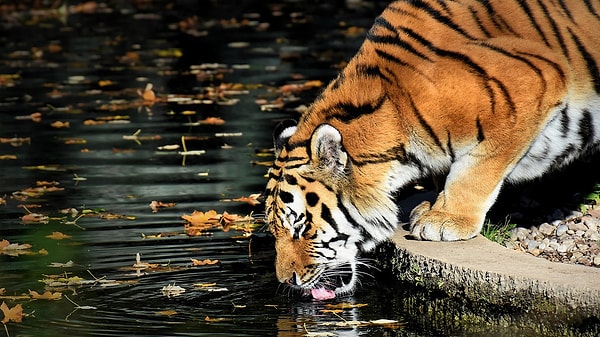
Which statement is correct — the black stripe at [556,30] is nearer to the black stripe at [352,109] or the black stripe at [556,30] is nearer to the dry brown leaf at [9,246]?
the black stripe at [352,109]

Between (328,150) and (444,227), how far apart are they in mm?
780

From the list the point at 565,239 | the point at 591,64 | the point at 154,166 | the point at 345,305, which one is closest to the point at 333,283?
the point at 345,305

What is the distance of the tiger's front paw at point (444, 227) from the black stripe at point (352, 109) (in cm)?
64

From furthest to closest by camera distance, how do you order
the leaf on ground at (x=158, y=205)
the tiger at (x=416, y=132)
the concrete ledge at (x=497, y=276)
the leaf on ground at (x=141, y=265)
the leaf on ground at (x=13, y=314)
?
the leaf on ground at (x=158, y=205) < the leaf on ground at (x=141, y=265) < the tiger at (x=416, y=132) < the leaf on ground at (x=13, y=314) < the concrete ledge at (x=497, y=276)

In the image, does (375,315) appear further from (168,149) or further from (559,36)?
(168,149)

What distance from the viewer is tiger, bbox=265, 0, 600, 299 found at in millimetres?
5898

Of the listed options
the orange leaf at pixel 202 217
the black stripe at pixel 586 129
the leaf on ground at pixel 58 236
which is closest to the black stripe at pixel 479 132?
the black stripe at pixel 586 129

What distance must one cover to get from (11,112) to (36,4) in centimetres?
938

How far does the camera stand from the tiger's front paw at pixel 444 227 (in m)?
6.11

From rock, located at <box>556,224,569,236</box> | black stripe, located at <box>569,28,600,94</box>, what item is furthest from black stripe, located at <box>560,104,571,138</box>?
rock, located at <box>556,224,569,236</box>

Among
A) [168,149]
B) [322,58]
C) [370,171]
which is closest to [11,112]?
[168,149]

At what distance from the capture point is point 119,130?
1051 centimetres

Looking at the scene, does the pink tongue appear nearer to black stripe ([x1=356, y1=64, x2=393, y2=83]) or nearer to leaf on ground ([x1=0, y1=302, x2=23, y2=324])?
black stripe ([x1=356, y1=64, x2=393, y2=83])

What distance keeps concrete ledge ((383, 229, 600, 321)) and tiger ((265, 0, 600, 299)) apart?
0.17m
